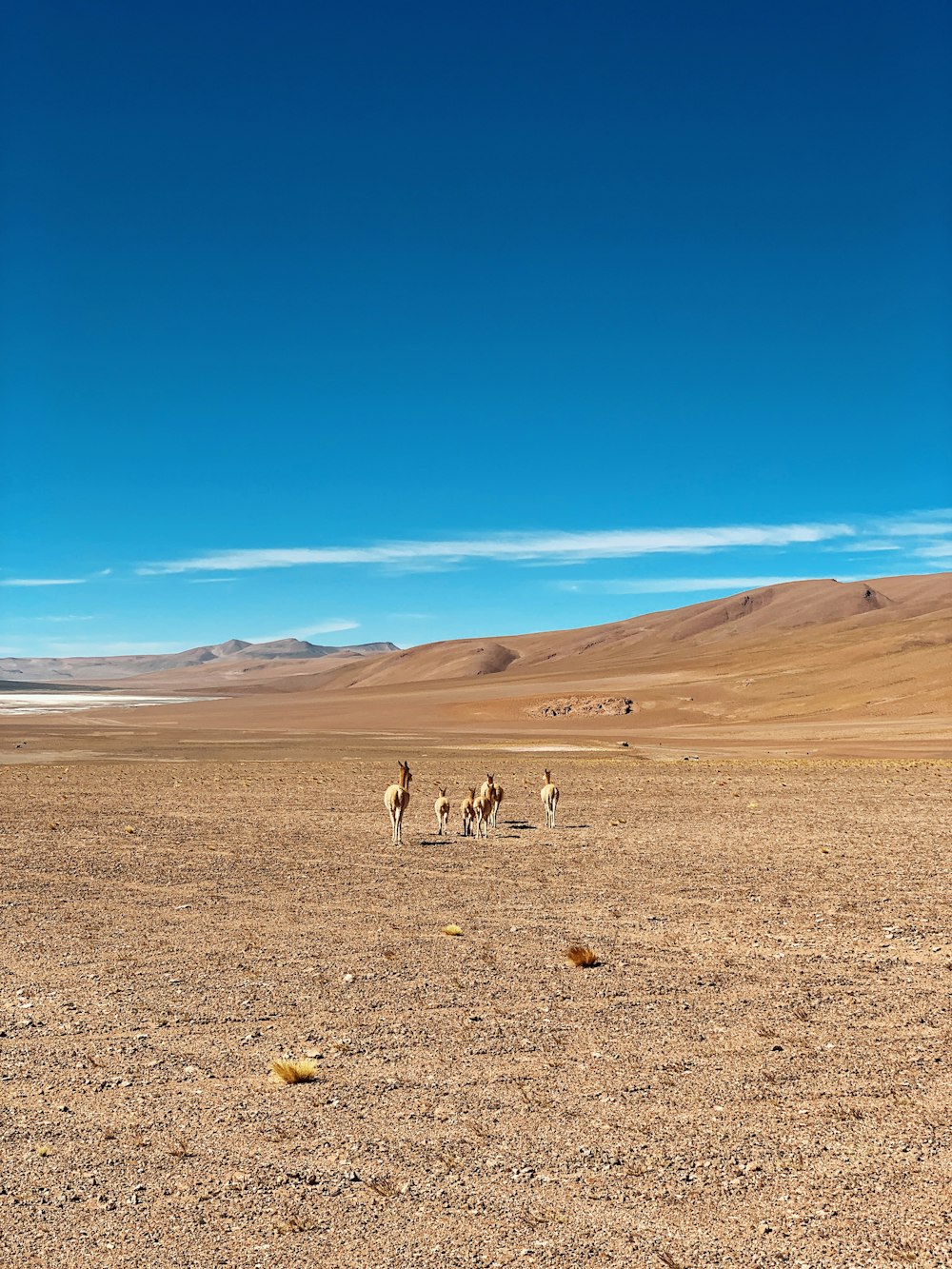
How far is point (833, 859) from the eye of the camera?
19.3m

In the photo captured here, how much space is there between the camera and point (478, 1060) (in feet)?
28.3

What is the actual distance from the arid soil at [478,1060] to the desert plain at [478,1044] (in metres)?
0.03

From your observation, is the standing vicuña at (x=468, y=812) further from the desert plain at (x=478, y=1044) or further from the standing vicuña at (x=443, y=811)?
the desert plain at (x=478, y=1044)

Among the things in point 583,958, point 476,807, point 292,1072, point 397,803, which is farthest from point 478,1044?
point 476,807

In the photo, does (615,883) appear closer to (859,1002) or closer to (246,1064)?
(859,1002)

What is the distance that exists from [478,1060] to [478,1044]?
38cm

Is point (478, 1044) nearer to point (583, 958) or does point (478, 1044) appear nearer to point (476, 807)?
point (583, 958)

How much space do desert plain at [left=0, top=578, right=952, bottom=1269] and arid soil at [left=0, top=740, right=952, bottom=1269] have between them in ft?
0.11

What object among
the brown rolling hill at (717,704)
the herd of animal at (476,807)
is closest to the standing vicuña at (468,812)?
the herd of animal at (476,807)

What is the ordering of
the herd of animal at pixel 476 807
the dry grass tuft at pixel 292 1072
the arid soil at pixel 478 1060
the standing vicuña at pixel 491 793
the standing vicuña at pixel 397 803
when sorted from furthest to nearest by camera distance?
1. the standing vicuña at pixel 491 793
2. the herd of animal at pixel 476 807
3. the standing vicuña at pixel 397 803
4. the dry grass tuft at pixel 292 1072
5. the arid soil at pixel 478 1060

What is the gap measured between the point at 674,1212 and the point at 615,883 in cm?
1127

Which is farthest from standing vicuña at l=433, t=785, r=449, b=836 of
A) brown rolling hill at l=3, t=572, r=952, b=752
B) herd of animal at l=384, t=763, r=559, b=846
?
brown rolling hill at l=3, t=572, r=952, b=752

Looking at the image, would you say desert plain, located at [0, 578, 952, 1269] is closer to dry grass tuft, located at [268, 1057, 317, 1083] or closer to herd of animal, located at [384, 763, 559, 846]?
dry grass tuft, located at [268, 1057, 317, 1083]

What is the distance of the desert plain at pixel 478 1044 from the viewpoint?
5.98 m
